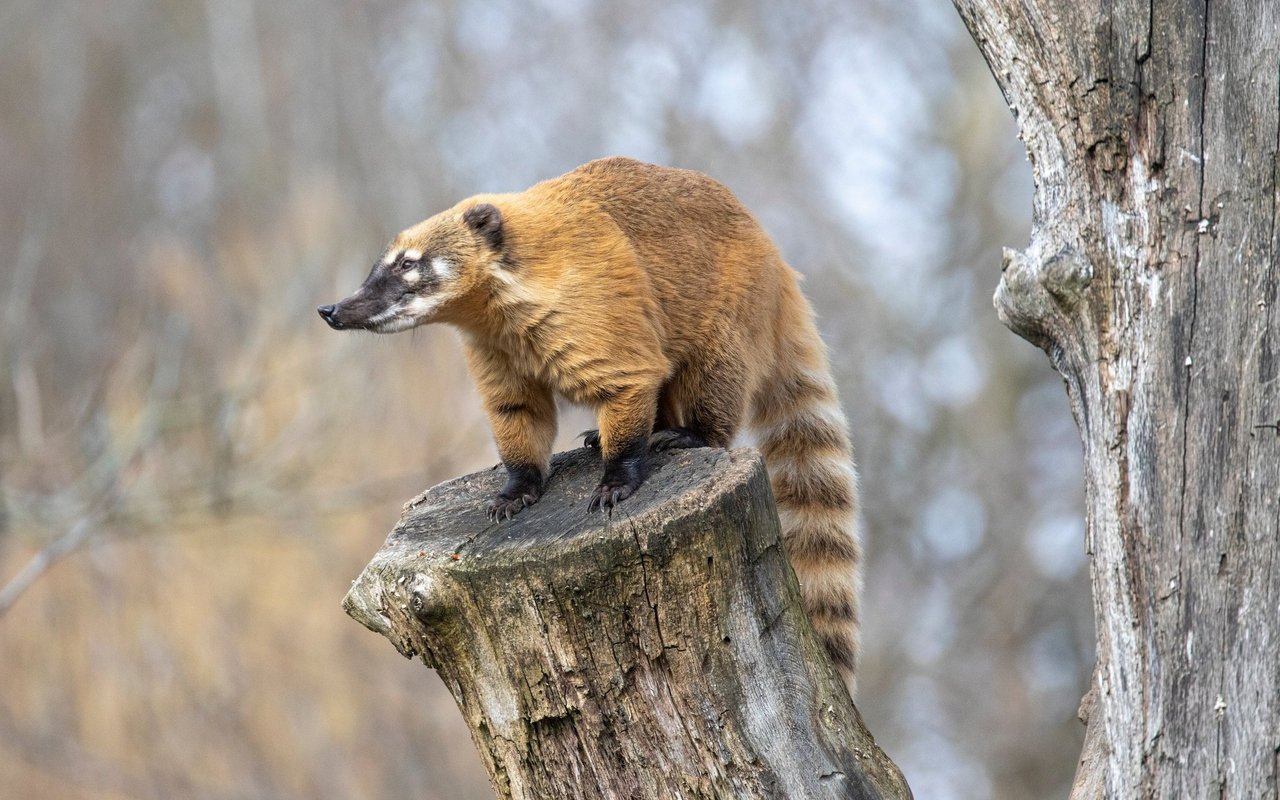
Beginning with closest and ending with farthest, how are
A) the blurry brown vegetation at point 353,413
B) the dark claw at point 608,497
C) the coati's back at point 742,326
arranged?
the dark claw at point 608,497
the coati's back at point 742,326
the blurry brown vegetation at point 353,413

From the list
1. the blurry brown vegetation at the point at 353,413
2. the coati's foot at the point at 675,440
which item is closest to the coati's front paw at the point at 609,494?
the coati's foot at the point at 675,440

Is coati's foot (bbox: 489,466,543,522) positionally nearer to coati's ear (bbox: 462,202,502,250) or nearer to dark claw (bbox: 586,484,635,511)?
dark claw (bbox: 586,484,635,511)

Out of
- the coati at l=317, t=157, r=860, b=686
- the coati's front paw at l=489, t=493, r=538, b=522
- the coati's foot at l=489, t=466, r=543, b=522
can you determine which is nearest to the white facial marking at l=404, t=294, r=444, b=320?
the coati at l=317, t=157, r=860, b=686

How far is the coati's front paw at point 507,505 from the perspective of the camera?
4.09 meters

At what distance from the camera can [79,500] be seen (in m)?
8.40

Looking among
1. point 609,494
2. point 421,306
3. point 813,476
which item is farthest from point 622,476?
point 813,476

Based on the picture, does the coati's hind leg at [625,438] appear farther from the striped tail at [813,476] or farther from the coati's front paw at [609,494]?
the striped tail at [813,476]

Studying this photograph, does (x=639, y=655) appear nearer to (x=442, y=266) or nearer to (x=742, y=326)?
(x=442, y=266)

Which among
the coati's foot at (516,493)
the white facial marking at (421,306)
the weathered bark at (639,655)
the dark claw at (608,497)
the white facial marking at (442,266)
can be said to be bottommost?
the weathered bark at (639,655)

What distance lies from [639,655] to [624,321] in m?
1.60

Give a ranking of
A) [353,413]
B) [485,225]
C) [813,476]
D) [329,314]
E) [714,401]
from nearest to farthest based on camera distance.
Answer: [329,314] → [485,225] → [714,401] → [813,476] → [353,413]

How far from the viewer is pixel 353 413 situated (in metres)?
10.3

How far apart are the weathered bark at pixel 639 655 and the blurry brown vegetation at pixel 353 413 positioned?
206 inches

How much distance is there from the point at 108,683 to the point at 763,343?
6.93 meters
